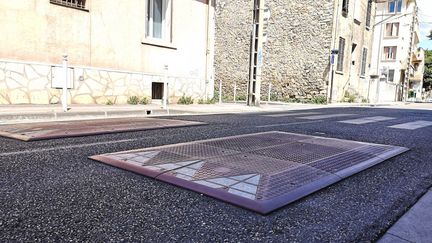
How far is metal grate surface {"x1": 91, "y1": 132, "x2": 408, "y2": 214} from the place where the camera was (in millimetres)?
2797

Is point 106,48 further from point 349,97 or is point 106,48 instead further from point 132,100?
point 349,97

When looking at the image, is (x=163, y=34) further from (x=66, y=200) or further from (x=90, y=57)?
(x=66, y=200)

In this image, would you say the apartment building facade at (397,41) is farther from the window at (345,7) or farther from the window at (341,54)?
the window at (345,7)

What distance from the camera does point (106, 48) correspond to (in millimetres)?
10867

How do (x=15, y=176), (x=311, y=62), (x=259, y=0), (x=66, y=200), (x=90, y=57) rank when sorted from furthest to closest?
1. (x=311, y=62)
2. (x=259, y=0)
3. (x=90, y=57)
4. (x=15, y=176)
5. (x=66, y=200)

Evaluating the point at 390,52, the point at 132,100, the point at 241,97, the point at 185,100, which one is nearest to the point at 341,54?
the point at 241,97

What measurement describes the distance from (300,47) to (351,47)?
5124mm

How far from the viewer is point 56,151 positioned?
419 cm

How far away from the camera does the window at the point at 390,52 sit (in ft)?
146

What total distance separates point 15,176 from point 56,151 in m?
1.11

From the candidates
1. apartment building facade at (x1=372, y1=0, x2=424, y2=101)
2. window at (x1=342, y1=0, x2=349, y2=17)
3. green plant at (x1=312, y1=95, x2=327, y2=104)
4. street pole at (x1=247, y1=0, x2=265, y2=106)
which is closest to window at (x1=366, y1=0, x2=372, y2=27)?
window at (x1=342, y1=0, x2=349, y2=17)

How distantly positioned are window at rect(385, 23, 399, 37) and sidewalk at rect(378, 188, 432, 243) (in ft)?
158

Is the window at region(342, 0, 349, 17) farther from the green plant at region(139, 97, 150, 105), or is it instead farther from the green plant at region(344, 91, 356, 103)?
the green plant at region(139, 97, 150, 105)

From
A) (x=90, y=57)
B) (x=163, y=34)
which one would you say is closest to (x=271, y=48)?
(x=163, y=34)
